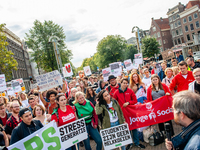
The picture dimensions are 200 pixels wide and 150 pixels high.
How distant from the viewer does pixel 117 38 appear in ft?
197

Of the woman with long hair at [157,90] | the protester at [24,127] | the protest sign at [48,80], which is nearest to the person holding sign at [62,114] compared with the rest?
the protester at [24,127]

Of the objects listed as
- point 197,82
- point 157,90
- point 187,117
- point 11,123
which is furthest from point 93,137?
point 187,117

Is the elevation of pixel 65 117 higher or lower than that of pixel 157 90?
lower

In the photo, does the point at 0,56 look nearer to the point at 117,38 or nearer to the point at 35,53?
the point at 35,53

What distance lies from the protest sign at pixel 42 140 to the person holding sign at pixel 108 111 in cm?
113

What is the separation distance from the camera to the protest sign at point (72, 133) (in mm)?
4098

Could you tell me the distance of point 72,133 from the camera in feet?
13.9

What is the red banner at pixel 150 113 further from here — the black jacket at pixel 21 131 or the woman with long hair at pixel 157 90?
the black jacket at pixel 21 131

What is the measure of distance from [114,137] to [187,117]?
278cm

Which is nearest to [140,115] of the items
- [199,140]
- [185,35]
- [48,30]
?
[199,140]

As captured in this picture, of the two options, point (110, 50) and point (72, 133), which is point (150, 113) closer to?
point (72, 133)

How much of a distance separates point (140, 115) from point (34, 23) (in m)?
37.3

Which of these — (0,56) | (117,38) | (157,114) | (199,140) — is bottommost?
(157,114)

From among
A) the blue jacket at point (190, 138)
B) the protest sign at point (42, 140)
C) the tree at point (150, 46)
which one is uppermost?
the tree at point (150, 46)
